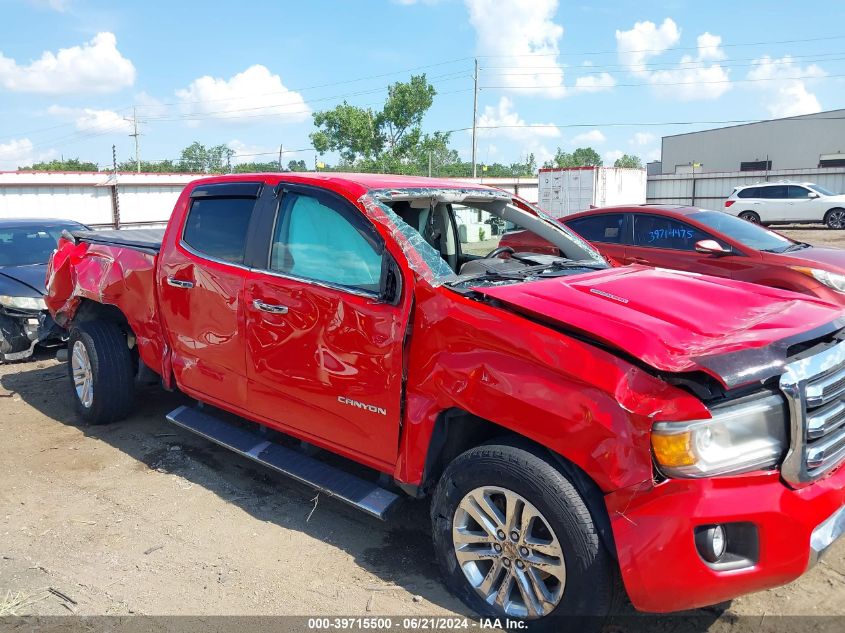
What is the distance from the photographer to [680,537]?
2303mm

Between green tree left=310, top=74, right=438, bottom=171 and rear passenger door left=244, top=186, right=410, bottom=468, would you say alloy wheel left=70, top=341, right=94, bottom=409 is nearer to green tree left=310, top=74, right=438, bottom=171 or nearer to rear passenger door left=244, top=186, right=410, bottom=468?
rear passenger door left=244, top=186, right=410, bottom=468

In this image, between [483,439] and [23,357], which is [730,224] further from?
[23,357]

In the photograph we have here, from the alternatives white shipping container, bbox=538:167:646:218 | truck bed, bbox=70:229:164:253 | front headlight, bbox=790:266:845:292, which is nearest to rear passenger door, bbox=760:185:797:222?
white shipping container, bbox=538:167:646:218

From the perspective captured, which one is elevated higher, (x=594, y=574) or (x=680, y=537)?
(x=680, y=537)

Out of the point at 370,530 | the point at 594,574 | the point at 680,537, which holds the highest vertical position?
the point at 680,537

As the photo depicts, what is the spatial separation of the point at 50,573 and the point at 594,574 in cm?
263

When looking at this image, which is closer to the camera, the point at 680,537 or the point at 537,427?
the point at 680,537

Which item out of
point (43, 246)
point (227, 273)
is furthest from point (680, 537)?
point (43, 246)

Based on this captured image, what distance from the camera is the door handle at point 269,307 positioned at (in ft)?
11.7

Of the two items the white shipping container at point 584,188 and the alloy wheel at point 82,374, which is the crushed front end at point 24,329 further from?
the white shipping container at point 584,188

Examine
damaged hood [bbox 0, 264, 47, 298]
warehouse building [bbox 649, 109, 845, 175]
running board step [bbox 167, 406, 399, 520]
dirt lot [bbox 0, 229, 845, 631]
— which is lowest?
dirt lot [bbox 0, 229, 845, 631]

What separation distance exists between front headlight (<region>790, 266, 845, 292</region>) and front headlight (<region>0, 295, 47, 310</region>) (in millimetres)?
7913

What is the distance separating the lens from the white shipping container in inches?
979

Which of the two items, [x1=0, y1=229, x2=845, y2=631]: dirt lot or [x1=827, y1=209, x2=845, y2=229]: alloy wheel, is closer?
[x1=0, y1=229, x2=845, y2=631]: dirt lot
